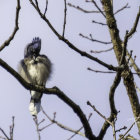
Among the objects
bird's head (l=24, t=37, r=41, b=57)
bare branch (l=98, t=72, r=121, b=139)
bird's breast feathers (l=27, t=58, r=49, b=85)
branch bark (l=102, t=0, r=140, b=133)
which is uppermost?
bird's head (l=24, t=37, r=41, b=57)

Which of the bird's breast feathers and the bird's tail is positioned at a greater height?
the bird's breast feathers

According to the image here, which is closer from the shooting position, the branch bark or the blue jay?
the branch bark

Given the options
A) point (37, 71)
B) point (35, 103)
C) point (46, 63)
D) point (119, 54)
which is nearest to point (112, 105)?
point (119, 54)

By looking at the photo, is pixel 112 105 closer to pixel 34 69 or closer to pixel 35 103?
pixel 34 69

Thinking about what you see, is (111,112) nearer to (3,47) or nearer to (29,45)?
(3,47)

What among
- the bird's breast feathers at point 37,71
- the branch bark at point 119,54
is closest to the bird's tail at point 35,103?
the bird's breast feathers at point 37,71

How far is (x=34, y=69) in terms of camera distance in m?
6.54

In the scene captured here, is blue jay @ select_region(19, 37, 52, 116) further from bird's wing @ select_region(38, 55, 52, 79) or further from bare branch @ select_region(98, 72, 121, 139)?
bare branch @ select_region(98, 72, 121, 139)

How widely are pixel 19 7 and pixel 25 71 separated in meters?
3.65

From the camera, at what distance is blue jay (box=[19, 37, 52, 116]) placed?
6.57 meters

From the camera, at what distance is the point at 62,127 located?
3.68 metres

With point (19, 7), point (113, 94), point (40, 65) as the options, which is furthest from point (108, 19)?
point (40, 65)

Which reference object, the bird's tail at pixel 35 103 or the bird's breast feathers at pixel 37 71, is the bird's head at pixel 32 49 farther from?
the bird's tail at pixel 35 103

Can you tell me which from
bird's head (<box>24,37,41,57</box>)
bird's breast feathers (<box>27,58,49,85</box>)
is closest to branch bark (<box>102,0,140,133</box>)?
bird's breast feathers (<box>27,58,49,85</box>)
